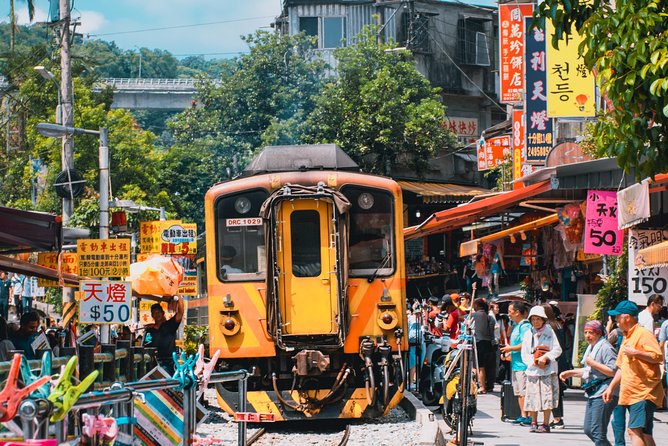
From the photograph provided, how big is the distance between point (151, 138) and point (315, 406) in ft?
96.0

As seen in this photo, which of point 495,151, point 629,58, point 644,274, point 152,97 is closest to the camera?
point 629,58

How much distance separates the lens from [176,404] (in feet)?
26.2

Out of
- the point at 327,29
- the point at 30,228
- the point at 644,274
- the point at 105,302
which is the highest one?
the point at 327,29

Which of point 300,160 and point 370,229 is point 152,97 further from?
point 370,229

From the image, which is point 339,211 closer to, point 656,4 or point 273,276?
point 273,276

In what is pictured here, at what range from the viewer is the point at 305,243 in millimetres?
15281

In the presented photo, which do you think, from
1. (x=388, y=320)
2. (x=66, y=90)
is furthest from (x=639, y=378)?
(x=66, y=90)

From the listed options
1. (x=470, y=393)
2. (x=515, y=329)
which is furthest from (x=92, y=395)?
(x=515, y=329)

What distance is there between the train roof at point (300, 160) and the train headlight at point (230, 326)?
2.19m

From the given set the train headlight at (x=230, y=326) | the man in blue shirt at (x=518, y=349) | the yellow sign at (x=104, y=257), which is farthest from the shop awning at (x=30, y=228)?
the man in blue shirt at (x=518, y=349)

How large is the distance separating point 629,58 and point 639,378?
2.91m

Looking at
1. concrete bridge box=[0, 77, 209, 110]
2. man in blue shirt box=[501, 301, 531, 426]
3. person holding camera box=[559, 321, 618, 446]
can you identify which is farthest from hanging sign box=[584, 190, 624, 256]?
concrete bridge box=[0, 77, 209, 110]

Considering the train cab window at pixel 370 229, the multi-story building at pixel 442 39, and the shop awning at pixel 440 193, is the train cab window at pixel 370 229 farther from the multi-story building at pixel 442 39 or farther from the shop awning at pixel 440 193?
the multi-story building at pixel 442 39

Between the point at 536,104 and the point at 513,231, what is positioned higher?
the point at 536,104
